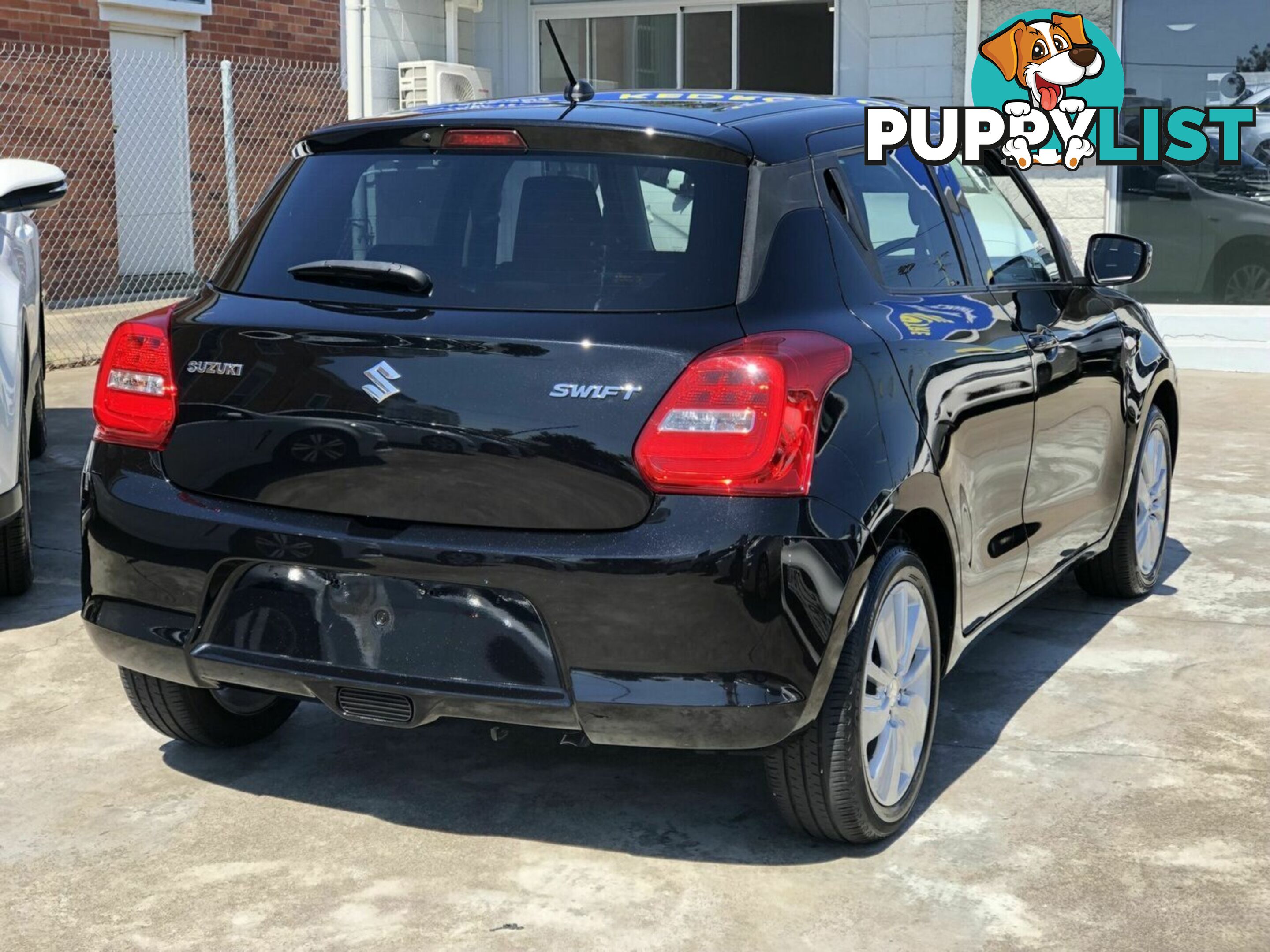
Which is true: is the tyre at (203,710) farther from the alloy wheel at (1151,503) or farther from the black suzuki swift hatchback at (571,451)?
the alloy wheel at (1151,503)

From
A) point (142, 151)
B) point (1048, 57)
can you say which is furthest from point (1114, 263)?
point (142, 151)

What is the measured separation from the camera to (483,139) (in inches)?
148

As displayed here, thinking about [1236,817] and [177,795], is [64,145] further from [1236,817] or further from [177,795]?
[1236,817]

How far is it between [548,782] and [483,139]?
1.56 meters

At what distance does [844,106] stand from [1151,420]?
2132 mm

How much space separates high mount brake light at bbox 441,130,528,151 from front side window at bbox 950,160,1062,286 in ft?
4.82

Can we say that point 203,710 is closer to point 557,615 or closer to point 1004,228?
point 557,615

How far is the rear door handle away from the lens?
15.1 feet

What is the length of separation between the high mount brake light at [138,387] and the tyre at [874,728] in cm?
151

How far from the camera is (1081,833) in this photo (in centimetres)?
384

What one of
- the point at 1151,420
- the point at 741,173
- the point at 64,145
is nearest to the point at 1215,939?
the point at 741,173

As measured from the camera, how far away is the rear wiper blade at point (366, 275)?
3588 millimetres

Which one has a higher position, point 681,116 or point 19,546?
point 681,116

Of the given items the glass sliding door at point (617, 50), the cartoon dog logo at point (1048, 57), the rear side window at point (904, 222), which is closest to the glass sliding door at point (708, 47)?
the glass sliding door at point (617, 50)
